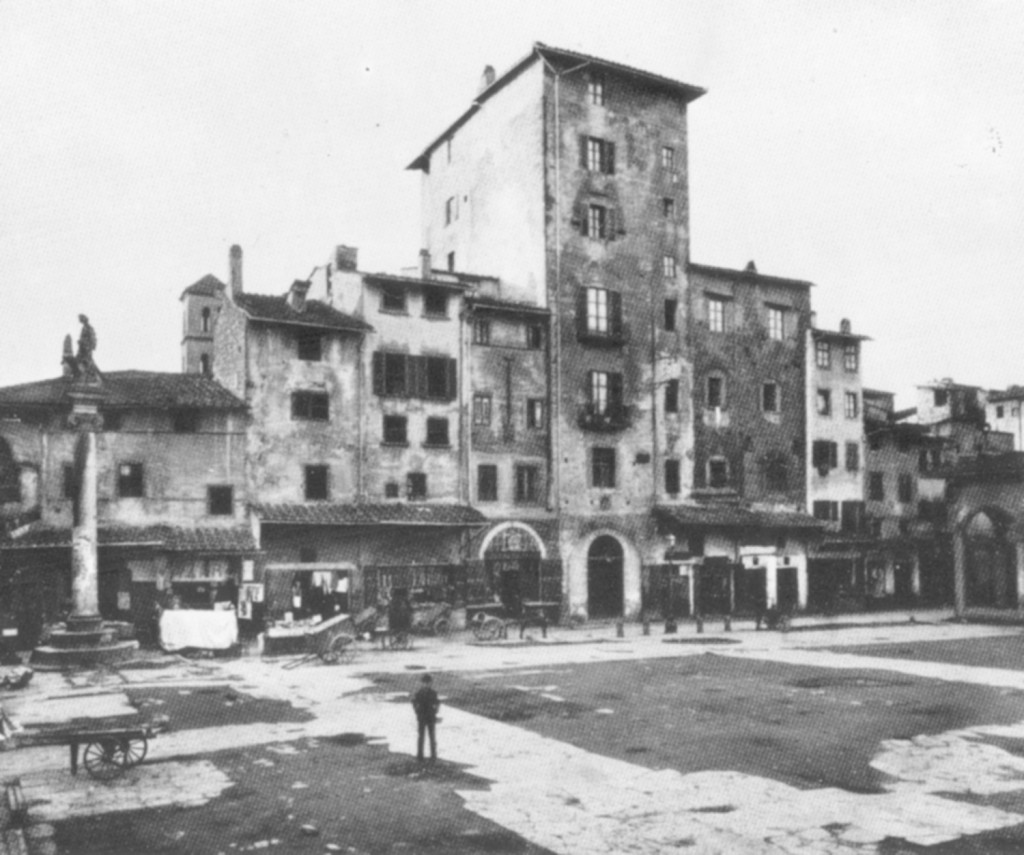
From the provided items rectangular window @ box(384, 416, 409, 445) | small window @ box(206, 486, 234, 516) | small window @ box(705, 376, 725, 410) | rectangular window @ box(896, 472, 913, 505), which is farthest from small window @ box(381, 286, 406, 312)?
rectangular window @ box(896, 472, 913, 505)

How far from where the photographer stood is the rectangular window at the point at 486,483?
4356 centimetres

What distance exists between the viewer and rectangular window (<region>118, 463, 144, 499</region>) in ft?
122

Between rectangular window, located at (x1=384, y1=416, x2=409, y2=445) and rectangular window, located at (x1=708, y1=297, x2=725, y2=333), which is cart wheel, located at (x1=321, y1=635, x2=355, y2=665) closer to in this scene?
rectangular window, located at (x1=384, y1=416, x2=409, y2=445)

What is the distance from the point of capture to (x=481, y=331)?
44.3 m

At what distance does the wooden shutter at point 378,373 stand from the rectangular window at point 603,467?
10201 mm

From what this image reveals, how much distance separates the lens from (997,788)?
15.3 m

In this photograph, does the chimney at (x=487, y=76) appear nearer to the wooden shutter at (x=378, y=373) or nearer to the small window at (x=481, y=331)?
the small window at (x=481, y=331)

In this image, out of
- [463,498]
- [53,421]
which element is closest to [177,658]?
[53,421]

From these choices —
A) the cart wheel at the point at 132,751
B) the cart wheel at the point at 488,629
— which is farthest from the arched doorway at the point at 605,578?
the cart wheel at the point at 132,751

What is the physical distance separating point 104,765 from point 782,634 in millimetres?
29663

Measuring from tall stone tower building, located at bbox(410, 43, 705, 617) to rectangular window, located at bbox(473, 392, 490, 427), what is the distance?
315 cm

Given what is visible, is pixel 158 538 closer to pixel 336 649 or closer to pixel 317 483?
pixel 317 483

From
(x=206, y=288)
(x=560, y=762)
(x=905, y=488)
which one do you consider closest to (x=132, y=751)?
(x=560, y=762)

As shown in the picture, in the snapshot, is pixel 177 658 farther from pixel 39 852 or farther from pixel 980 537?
pixel 980 537
